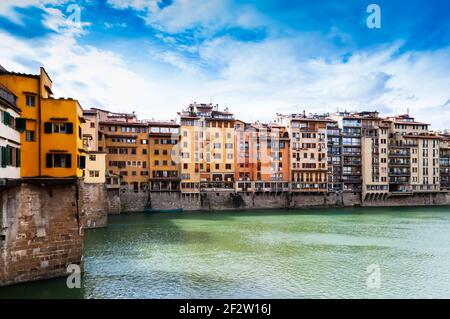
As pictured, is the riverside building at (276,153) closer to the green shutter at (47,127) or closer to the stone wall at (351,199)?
the stone wall at (351,199)

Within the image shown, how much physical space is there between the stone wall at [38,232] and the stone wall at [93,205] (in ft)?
64.3

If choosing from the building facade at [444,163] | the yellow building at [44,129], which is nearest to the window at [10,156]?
the yellow building at [44,129]

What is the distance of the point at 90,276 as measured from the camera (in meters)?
23.5

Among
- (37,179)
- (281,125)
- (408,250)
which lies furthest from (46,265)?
(281,125)

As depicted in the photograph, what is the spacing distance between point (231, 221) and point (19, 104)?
36012 millimetres

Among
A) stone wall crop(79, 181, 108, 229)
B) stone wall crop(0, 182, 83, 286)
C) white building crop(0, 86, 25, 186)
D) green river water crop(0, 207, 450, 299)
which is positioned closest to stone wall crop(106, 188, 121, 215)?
green river water crop(0, 207, 450, 299)

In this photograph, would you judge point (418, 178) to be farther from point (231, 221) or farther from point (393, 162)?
point (231, 221)

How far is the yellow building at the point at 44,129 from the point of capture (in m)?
20.6

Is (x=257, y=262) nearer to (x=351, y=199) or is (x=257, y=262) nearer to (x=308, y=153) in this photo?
(x=308, y=153)

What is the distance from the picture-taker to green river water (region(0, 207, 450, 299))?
68.7 feet

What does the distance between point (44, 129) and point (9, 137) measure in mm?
2569

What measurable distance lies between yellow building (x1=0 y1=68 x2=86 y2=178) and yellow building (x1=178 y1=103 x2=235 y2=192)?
1766 inches

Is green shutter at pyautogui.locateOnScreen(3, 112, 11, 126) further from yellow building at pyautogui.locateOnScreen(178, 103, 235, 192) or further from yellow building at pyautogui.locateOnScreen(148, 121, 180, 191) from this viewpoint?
yellow building at pyautogui.locateOnScreen(178, 103, 235, 192)

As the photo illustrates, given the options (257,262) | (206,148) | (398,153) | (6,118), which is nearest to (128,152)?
(206,148)
